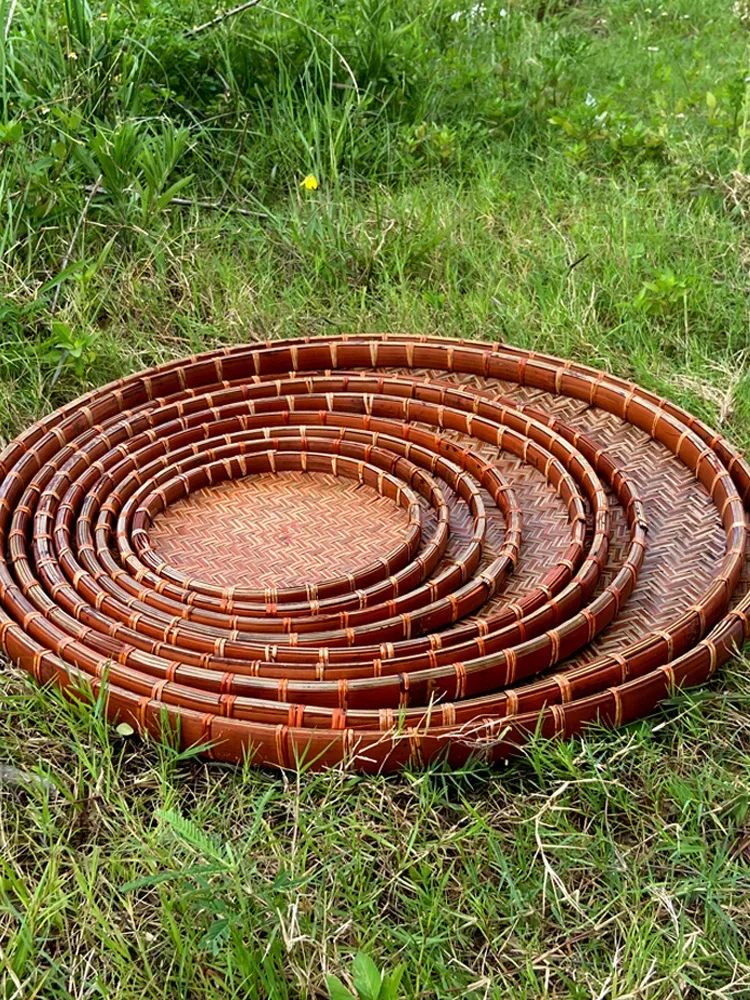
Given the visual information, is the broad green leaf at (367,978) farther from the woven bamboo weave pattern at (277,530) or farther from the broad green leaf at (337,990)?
the woven bamboo weave pattern at (277,530)

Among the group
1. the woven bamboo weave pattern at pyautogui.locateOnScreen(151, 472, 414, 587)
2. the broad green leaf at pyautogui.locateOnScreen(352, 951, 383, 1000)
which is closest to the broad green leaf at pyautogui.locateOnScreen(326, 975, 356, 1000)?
the broad green leaf at pyautogui.locateOnScreen(352, 951, 383, 1000)

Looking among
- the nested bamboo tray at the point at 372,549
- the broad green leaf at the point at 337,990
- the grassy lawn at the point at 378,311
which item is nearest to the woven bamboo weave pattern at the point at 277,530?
the nested bamboo tray at the point at 372,549

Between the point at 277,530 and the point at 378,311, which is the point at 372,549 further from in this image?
the point at 378,311

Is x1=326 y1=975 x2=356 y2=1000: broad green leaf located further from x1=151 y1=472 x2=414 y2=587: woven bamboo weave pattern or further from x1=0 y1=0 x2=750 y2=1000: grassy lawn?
x1=151 y1=472 x2=414 y2=587: woven bamboo weave pattern

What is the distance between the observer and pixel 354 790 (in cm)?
188

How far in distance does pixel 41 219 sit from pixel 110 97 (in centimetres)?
58

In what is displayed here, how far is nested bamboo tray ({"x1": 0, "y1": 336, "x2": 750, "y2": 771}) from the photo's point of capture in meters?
1.93

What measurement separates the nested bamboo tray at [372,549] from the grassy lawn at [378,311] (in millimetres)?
108

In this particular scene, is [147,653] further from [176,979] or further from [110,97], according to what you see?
[110,97]

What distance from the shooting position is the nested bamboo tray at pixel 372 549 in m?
1.93

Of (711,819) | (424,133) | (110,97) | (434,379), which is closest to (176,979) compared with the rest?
(711,819)

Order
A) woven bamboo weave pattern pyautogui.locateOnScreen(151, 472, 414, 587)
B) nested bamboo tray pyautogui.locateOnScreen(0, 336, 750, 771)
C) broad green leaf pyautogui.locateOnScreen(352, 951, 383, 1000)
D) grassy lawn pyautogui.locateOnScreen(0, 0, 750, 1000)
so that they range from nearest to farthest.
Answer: broad green leaf pyautogui.locateOnScreen(352, 951, 383, 1000), grassy lawn pyautogui.locateOnScreen(0, 0, 750, 1000), nested bamboo tray pyautogui.locateOnScreen(0, 336, 750, 771), woven bamboo weave pattern pyautogui.locateOnScreen(151, 472, 414, 587)

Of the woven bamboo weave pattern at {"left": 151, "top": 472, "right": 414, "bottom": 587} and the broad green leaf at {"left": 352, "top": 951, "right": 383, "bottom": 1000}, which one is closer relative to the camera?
the broad green leaf at {"left": 352, "top": 951, "right": 383, "bottom": 1000}

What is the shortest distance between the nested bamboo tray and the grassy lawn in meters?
0.11
